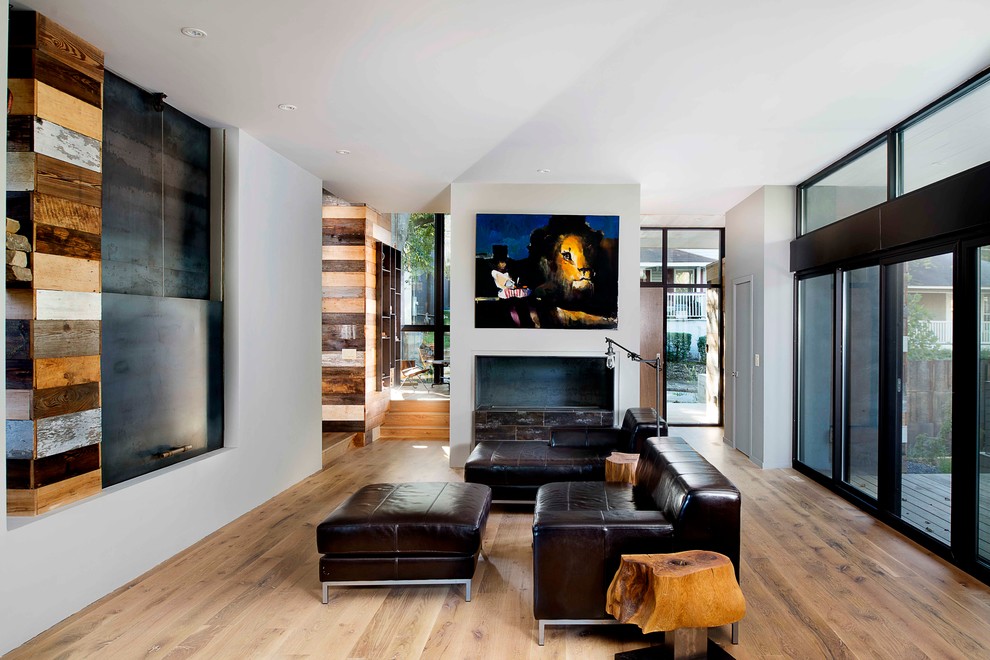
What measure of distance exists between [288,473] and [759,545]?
370 cm

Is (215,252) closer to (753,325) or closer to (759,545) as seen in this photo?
(759,545)

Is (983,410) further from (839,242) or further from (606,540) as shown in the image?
(606,540)

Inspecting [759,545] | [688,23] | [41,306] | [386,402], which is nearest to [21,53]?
[41,306]

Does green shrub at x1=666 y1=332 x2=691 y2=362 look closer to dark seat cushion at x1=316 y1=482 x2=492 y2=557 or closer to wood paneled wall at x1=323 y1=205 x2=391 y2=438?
wood paneled wall at x1=323 y1=205 x2=391 y2=438

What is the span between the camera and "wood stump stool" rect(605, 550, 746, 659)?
7.66 ft

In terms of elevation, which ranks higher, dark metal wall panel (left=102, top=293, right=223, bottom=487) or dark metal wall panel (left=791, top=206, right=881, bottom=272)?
dark metal wall panel (left=791, top=206, right=881, bottom=272)

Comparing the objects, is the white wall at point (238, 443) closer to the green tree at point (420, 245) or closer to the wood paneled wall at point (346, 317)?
the wood paneled wall at point (346, 317)

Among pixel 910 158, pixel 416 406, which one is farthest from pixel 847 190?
pixel 416 406

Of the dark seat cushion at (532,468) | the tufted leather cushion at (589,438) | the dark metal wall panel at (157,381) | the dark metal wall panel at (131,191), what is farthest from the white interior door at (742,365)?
the dark metal wall panel at (131,191)

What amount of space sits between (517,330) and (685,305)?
11.1ft

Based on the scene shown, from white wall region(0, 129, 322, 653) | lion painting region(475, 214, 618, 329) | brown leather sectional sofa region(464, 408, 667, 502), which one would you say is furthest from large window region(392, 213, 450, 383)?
brown leather sectional sofa region(464, 408, 667, 502)

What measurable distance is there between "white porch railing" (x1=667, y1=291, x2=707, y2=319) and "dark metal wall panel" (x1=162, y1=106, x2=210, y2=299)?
6.10m

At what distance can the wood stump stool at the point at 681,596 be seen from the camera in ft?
7.66

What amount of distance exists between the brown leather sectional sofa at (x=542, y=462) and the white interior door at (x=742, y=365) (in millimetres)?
1972
